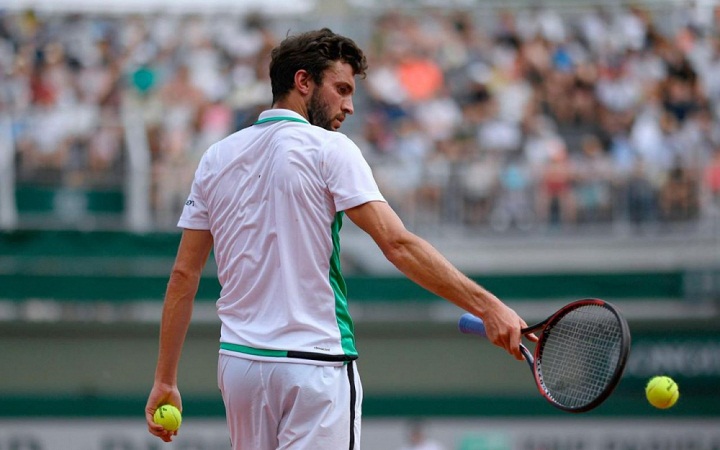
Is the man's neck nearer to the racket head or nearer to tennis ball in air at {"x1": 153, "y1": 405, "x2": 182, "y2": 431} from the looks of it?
the racket head

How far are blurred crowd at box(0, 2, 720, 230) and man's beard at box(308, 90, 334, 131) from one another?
28.6ft

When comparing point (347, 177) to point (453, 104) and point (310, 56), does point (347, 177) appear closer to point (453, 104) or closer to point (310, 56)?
point (310, 56)

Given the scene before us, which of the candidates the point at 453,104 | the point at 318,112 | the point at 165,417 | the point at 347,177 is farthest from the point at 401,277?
the point at 347,177

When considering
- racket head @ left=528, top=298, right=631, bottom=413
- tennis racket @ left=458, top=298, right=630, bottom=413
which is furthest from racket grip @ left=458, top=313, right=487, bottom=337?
racket head @ left=528, top=298, right=631, bottom=413

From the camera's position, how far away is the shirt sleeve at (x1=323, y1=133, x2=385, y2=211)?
4488 mm

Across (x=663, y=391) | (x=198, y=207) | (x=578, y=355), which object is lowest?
(x=663, y=391)

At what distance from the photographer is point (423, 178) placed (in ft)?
48.5

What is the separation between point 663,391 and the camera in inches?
244

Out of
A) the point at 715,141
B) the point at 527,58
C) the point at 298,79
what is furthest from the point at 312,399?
the point at 527,58

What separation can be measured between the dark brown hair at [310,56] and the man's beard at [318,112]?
7 centimetres

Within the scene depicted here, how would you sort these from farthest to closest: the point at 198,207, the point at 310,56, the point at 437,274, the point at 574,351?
1. the point at 198,207
2. the point at 574,351
3. the point at 310,56
4. the point at 437,274

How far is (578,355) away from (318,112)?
1375mm

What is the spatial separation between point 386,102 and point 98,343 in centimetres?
515

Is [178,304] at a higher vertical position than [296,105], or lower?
lower
